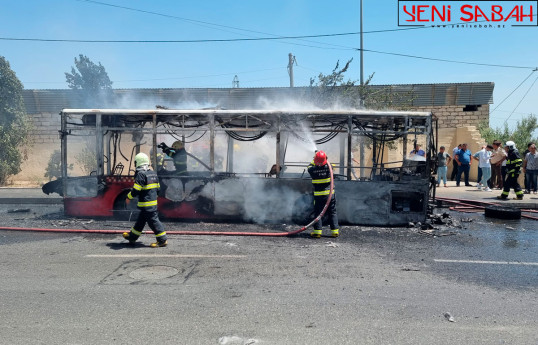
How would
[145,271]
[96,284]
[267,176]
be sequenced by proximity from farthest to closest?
[267,176] → [145,271] → [96,284]

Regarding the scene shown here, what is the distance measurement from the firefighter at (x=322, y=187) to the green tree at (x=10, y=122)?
15.2m

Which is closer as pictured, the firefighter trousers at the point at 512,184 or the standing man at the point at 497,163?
the firefighter trousers at the point at 512,184

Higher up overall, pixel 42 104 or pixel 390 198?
pixel 42 104

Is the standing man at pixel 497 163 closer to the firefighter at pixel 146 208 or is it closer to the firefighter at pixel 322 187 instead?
the firefighter at pixel 322 187

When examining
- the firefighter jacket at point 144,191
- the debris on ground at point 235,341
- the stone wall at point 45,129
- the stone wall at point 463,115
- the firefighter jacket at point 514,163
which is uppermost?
the stone wall at point 463,115

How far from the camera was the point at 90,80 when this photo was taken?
A: 811 inches

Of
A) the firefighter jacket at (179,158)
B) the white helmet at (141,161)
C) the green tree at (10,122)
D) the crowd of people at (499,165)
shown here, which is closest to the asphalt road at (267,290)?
the white helmet at (141,161)

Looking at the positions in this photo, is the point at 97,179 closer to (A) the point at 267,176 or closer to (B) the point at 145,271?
(A) the point at 267,176

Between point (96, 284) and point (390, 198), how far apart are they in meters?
6.03

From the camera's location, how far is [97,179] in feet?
29.4

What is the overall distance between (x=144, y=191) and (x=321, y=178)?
3214mm

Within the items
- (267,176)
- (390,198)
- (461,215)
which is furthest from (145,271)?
(461,215)

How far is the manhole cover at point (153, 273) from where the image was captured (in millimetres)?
5066

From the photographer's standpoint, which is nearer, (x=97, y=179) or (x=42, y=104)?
(x=97, y=179)
